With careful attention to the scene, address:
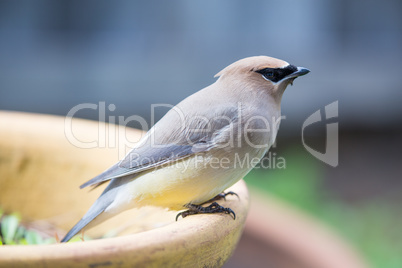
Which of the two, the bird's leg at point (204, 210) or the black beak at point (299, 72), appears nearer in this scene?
the bird's leg at point (204, 210)

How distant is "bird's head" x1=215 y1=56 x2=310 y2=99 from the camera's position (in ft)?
6.60

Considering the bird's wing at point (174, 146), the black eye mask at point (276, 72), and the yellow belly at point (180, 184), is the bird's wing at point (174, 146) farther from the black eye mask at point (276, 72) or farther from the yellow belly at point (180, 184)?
the black eye mask at point (276, 72)

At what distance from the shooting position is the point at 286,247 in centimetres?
246

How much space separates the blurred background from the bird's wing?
255cm

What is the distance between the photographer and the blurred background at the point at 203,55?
4.48 metres

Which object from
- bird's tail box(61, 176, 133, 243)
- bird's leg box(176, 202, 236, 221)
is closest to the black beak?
bird's leg box(176, 202, 236, 221)

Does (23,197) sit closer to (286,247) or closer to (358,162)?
(286,247)

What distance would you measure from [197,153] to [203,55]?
2.75 m

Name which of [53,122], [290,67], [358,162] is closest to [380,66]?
[358,162]

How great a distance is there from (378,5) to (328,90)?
87 cm

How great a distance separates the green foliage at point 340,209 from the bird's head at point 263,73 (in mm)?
1715

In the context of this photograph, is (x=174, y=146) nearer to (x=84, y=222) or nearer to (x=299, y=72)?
(x=84, y=222)

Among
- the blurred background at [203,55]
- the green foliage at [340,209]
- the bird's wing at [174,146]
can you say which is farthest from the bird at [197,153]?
the blurred background at [203,55]

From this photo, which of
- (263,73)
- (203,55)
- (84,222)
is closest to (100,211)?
(84,222)
